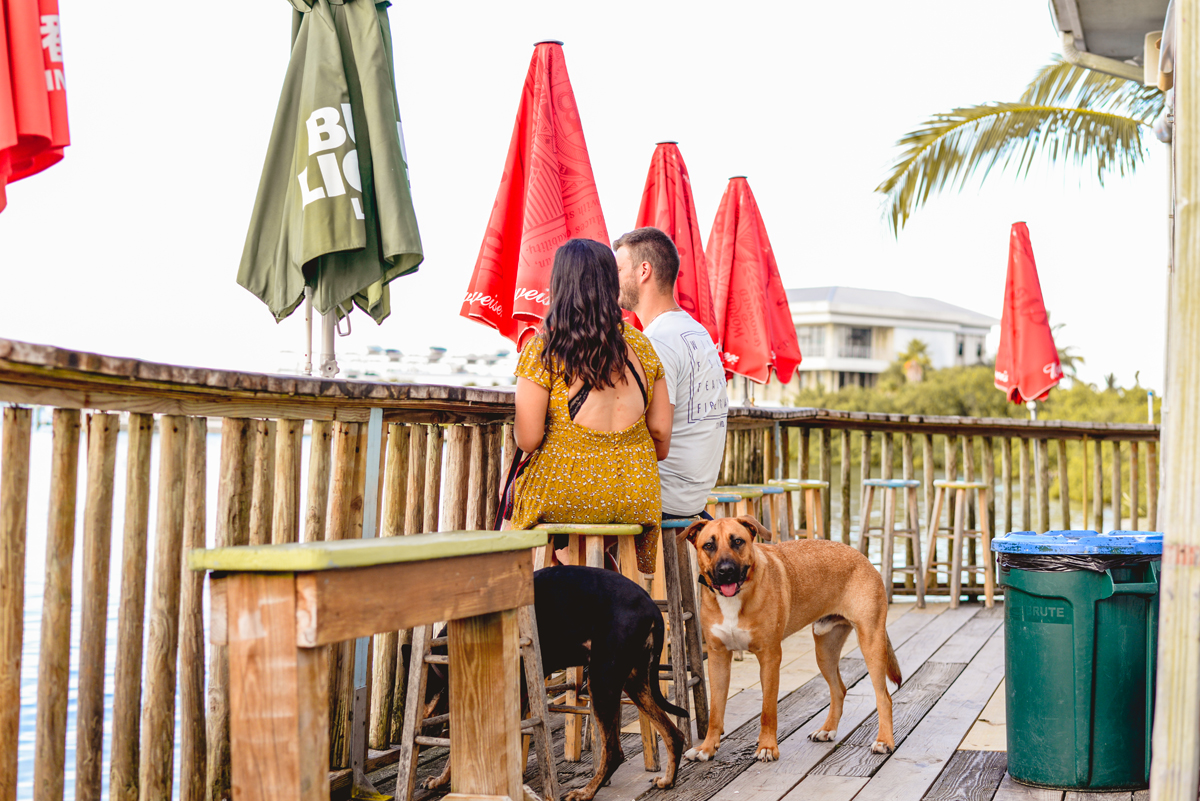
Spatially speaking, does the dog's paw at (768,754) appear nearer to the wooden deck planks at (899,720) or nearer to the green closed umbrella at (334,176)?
the wooden deck planks at (899,720)

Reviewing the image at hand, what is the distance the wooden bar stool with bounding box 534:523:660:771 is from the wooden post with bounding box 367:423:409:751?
1.72 feet

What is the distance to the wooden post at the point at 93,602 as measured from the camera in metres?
2.32

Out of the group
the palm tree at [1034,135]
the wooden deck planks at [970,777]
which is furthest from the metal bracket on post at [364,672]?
the palm tree at [1034,135]

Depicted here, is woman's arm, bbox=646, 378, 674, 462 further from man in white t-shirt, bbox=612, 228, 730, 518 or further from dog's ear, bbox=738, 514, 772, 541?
dog's ear, bbox=738, 514, 772, 541

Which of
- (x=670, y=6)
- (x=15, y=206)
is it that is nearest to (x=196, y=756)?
(x=15, y=206)

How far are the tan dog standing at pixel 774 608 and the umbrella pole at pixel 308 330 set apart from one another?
157cm

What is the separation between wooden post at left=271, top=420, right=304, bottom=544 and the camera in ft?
9.63

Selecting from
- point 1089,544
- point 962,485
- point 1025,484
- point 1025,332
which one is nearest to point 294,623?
point 1089,544

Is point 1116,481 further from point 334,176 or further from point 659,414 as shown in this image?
point 334,176

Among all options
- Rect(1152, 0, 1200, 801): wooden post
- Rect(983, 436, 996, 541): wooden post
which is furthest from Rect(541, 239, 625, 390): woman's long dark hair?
Rect(983, 436, 996, 541): wooden post

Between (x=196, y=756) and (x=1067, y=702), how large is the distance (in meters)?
2.58

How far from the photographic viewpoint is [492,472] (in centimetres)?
389

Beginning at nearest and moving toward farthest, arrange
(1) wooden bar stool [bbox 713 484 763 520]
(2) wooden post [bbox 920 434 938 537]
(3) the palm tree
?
(1) wooden bar stool [bbox 713 484 763 520] → (2) wooden post [bbox 920 434 938 537] → (3) the palm tree

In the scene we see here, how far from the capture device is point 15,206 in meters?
2.68
